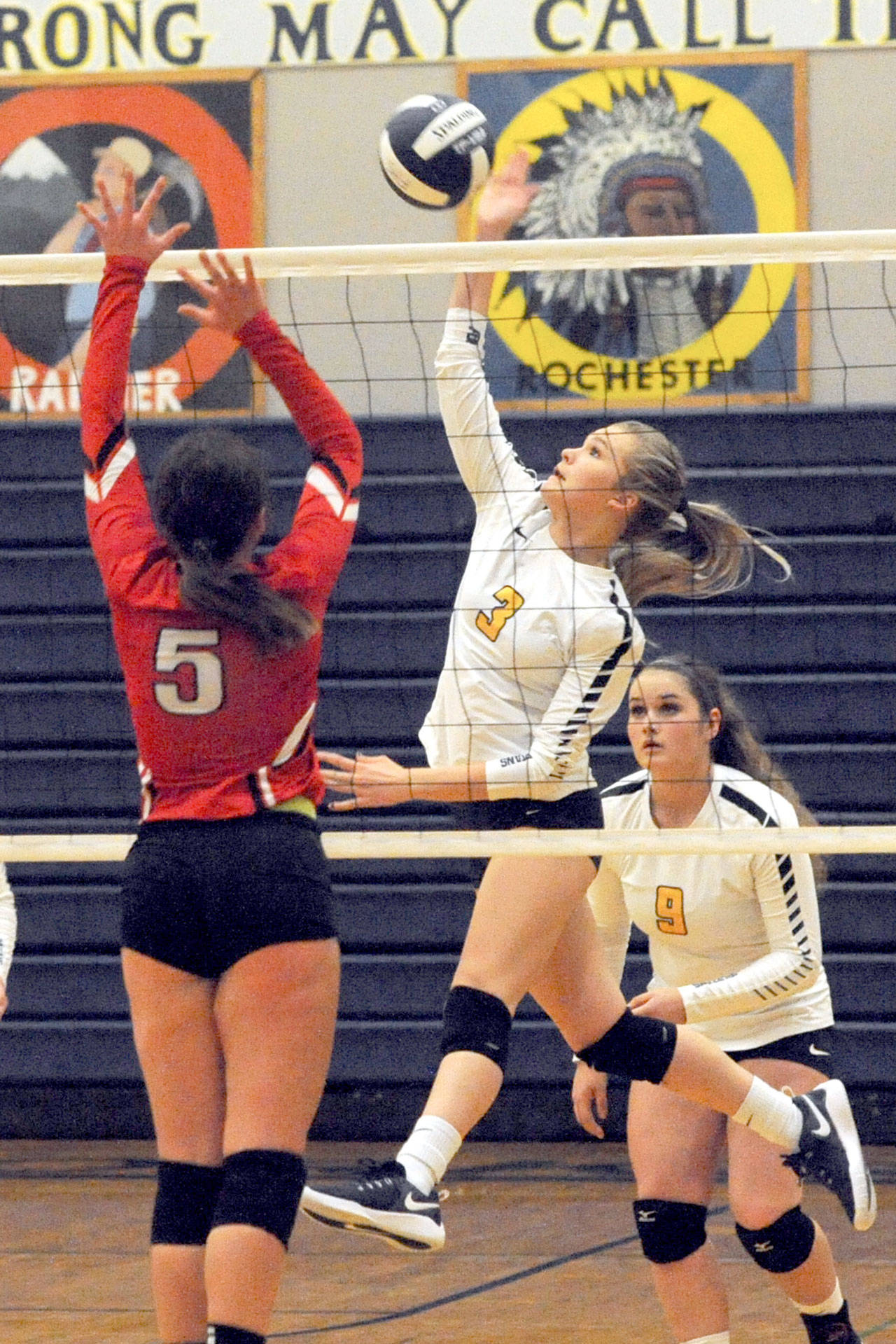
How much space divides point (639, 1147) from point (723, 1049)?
12.4 inches

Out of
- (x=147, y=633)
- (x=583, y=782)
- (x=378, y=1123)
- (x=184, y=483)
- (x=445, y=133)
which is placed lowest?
(x=378, y=1123)

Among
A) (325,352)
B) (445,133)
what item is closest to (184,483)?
(445,133)

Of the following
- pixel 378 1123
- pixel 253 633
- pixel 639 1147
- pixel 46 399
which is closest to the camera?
pixel 253 633

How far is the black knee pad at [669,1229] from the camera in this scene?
3.94m

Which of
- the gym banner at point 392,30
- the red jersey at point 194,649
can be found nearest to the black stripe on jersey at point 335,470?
the red jersey at point 194,649

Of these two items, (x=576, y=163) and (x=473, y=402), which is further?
(x=576, y=163)

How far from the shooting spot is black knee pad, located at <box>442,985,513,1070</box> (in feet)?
12.7

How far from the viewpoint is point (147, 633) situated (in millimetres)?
3031

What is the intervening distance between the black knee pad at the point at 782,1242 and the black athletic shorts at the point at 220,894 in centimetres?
140

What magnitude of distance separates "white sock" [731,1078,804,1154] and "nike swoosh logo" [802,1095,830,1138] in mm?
37

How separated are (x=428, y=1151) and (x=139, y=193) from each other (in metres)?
5.16

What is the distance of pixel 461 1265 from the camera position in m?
5.44

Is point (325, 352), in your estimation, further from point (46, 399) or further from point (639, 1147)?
point (639, 1147)

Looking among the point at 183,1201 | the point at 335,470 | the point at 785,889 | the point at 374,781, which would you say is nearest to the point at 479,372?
the point at 374,781
